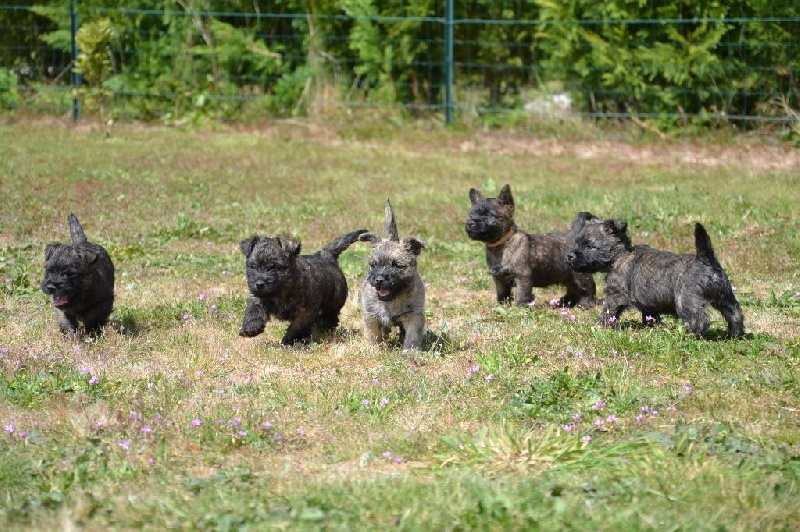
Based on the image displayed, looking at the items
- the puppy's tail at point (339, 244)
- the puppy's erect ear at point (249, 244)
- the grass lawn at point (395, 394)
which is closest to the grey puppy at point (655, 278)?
the grass lawn at point (395, 394)

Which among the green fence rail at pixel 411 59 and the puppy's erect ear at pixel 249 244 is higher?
the green fence rail at pixel 411 59

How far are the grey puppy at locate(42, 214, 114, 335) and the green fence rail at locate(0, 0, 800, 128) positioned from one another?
12264mm

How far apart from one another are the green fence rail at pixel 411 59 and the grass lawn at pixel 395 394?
204 inches

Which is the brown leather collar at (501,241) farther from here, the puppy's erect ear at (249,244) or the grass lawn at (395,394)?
the puppy's erect ear at (249,244)

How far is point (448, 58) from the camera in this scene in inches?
838

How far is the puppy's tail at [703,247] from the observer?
8.32 meters

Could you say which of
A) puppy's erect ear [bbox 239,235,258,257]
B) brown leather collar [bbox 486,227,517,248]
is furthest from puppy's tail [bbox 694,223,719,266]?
puppy's erect ear [bbox 239,235,258,257]

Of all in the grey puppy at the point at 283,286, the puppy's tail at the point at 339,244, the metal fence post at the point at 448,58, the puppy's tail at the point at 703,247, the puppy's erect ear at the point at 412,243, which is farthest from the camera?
the metal fence post at the point at 448,58

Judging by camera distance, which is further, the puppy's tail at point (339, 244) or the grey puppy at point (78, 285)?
the puppy's tail at point (339, 244)

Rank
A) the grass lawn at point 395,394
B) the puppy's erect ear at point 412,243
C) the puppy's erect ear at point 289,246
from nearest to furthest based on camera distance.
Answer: the grass lawn at point 395,394
the puppy's erect ear at point 289,246
the puppy's erect ear at point 412,243

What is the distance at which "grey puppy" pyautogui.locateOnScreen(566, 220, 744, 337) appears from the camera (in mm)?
8398

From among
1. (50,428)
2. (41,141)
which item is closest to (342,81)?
(41,141)

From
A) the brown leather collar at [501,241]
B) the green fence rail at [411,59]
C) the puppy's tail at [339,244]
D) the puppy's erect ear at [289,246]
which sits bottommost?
the brown leather collar at [501,241]

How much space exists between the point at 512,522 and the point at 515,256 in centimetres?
572
